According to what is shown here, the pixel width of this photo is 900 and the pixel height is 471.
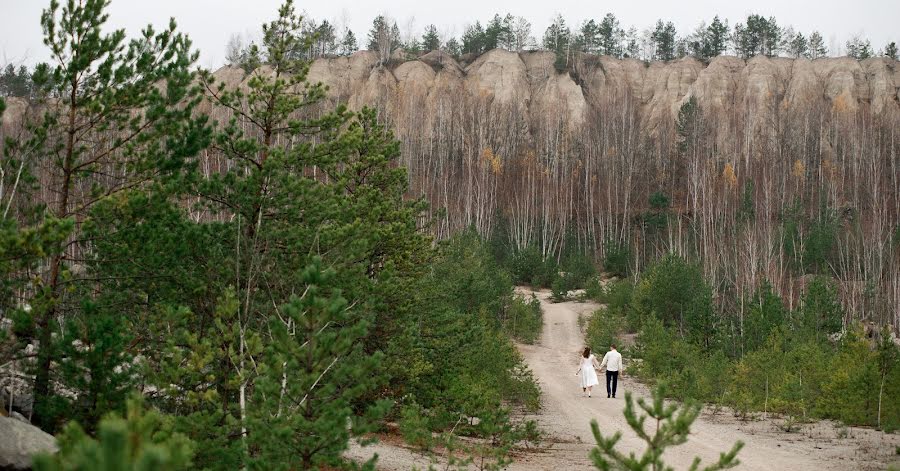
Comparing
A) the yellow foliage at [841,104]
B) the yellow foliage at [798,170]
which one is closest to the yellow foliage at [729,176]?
the yellow foliage at [798,170]

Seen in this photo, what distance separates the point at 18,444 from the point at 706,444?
32.5ft

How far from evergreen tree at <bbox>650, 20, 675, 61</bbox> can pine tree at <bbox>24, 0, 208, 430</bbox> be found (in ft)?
249

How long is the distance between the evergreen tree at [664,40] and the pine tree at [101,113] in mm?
76030

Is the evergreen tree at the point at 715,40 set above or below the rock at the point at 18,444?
above

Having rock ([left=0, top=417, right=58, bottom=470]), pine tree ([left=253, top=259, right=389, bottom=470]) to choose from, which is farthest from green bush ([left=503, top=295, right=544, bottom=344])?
rock ([left=0, top=417, right=58, bottom=470])

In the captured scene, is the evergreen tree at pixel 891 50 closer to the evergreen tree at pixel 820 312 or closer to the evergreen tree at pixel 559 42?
the evergreen tree at pixel 559 42

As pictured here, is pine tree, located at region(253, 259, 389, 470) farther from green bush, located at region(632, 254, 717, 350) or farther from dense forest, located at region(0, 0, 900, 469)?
green bush, located at region(632, 254, 717, 350)

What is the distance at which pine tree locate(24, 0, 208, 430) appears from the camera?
9.53 m

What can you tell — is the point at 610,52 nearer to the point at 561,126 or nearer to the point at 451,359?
the point at 561,126

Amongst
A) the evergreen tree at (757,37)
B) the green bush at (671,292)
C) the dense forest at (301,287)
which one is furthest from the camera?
the evergreen tree at (757,37)

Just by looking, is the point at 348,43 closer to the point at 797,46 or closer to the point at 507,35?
the point at 507,35

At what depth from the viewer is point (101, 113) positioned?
32.2 feet

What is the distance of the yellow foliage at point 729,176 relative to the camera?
173 ft

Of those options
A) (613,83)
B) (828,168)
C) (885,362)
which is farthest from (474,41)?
(885,362)
